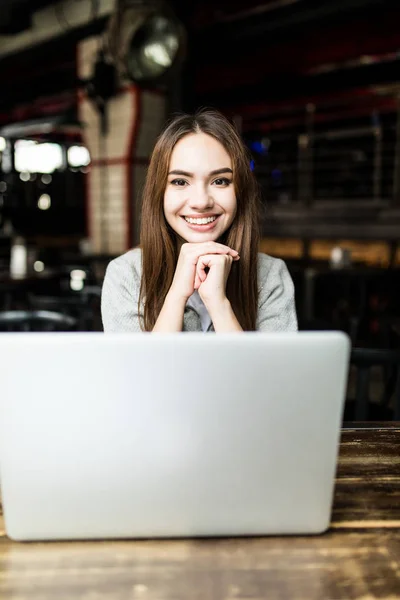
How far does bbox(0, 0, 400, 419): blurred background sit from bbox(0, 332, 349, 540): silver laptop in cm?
112

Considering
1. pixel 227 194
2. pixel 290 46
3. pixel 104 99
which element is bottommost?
pixel 227 194

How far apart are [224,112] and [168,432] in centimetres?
210

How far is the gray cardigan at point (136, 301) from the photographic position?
4.79ft

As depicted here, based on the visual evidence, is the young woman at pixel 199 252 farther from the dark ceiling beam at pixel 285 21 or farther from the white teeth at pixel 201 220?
the dark ceiling beam at pixel 285 21

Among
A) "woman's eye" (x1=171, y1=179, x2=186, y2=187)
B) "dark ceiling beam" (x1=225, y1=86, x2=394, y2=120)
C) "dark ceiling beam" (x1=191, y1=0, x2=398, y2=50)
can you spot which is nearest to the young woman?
"woman's eye" (x1=171, y1=179, x2=186, y2=187)

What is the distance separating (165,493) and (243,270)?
0.86 metres

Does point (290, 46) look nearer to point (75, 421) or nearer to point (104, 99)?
point (104, 99)

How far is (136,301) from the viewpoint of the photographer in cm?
148

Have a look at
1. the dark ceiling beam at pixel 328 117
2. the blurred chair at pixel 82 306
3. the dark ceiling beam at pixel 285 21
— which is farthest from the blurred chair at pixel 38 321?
the dark ceiling beam at pixel 328 117

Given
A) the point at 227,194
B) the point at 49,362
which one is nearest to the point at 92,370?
the point at 49,362

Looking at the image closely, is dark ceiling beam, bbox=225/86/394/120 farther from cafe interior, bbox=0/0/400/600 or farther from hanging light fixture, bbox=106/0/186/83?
hanging light fixture, bbox=106/0/186/83

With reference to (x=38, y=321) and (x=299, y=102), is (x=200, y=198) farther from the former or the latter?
(x=299, y=102)

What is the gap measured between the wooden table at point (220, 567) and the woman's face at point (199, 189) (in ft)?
2.62

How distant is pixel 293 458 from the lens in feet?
2.21
